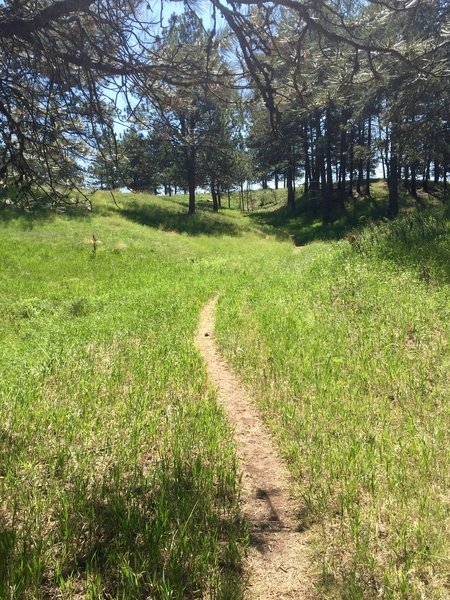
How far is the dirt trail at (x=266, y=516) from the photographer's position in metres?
2.61

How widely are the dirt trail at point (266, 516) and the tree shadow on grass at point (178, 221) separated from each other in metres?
27.1

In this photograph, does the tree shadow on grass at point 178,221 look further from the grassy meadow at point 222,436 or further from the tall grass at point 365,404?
the tall grass at point 365,404

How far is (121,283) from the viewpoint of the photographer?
16.0 m

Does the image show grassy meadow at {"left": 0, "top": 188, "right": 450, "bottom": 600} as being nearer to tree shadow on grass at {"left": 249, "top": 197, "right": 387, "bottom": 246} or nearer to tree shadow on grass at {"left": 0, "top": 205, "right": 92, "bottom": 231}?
tree shadow on grass at {"left": 0, "top": 205, "right": 92, "bottom": 231}

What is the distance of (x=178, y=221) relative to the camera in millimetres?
33594

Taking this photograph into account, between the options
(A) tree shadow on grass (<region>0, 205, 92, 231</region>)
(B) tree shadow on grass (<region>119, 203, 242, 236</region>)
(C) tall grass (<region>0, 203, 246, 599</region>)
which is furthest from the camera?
(B) tree shadow on grass (<region>119, 203, 242, 236</region>)

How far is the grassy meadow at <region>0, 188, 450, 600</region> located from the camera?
8.56 feet

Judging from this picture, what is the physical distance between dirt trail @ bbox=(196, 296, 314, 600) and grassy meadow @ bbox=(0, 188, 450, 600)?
110 millimetres

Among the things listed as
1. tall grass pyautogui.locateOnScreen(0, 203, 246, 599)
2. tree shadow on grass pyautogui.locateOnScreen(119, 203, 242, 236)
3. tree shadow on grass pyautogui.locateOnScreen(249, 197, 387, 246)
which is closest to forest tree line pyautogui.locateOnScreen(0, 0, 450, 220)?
tall grass pyautogui.locateOnScreen(0, 203, 246, 599)

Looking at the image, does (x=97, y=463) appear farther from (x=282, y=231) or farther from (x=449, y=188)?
(x=449, y=188)

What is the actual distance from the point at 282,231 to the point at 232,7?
110 feet

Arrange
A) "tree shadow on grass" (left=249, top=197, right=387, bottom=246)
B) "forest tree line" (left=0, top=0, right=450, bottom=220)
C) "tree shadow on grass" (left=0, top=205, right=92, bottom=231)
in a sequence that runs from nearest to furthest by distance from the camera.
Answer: "forest tree line" (left=0, top=0, right=450, bottom=220), "tree shadow on grass" (left=0, top=205, right=92, bottom=231), "tree shadow on grass" (left=249, top=197, right=387, bottom=246)

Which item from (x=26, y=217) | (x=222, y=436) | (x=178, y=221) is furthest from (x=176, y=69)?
(x=178, y=221)

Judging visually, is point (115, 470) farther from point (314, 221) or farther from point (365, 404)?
point (314, 221)
